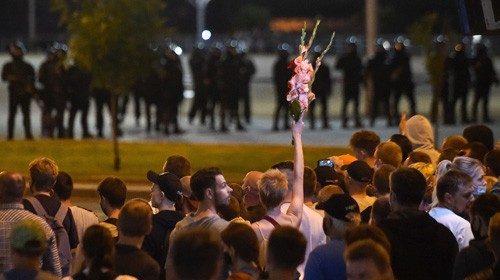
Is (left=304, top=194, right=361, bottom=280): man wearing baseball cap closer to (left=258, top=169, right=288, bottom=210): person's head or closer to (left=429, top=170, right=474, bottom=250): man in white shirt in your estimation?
(left=258, top=169, right=288, bottom=210): person's head

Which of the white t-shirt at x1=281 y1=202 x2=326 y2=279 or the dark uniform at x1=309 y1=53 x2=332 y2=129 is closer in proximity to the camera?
the white t-shirt at x1=281 y1=202 x2=326 y2=279

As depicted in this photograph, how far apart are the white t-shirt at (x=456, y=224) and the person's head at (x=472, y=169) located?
95 cm

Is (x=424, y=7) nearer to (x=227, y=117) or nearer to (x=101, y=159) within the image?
(x=227, y=117)

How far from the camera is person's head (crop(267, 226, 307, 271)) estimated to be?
6703 mm

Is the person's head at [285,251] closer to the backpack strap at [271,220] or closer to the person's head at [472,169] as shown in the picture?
the backpack strap at [271,220]

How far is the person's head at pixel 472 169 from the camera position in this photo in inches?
382

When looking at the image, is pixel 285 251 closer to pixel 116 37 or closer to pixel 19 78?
pixel 116 37

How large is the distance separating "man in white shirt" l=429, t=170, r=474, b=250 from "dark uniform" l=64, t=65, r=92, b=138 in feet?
55.9

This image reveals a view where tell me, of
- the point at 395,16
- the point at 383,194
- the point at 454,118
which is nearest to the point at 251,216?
the point at 383,194

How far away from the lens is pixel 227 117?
29.7 meters

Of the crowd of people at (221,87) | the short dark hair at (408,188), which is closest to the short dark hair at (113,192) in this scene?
the short dark hair at (408,188)

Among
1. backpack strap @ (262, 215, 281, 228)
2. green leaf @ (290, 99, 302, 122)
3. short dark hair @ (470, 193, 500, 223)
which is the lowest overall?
backpack strap @ (262, 215, 281, 228)

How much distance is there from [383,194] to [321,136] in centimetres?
1701

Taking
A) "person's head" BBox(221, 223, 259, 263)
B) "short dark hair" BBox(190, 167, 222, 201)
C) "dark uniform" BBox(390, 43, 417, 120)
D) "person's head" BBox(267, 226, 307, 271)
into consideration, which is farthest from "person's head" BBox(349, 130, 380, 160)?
"dark uniform" BBox(390, 43, 417, 120)
